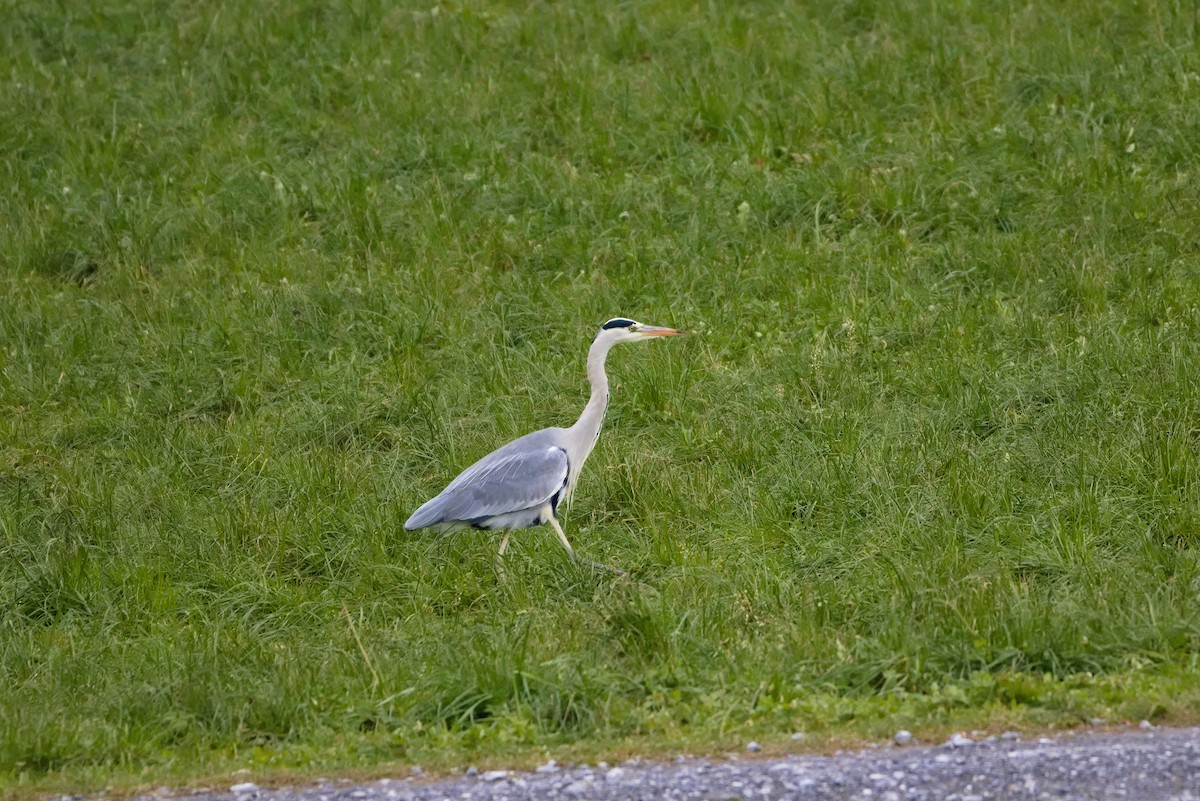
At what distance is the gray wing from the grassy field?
0.27 m

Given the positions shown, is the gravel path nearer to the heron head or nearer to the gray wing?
the gray wing

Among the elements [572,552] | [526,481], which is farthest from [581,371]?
[572,552]

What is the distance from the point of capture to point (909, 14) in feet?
40.1

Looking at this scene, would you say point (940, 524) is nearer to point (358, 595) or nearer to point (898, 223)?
point (358, 595)

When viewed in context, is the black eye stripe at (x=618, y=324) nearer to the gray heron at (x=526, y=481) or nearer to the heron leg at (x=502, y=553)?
the gray heron at (x=526, y=481)

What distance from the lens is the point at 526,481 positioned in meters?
7.19

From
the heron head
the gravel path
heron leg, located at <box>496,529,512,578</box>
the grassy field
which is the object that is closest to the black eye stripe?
the heron head

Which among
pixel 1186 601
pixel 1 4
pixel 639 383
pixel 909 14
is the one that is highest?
pixel 1 4

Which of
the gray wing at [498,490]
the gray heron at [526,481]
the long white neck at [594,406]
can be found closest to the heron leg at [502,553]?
the gray heron at [526,481]

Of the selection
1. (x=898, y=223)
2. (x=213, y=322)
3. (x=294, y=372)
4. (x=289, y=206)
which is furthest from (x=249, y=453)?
(x=898, y=223)

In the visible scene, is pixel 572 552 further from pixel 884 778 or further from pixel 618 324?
pixel 884 778

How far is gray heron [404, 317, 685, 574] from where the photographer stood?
716 cm

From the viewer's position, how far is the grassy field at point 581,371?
5703 millimetres

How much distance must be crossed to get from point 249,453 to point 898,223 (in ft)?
15.0
